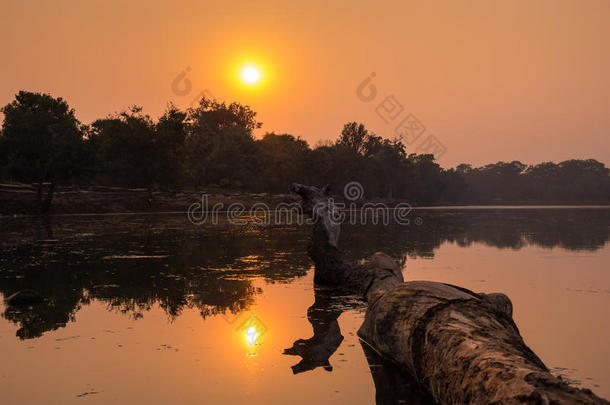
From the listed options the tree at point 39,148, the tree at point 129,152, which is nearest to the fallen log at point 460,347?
the tree at point 39,148

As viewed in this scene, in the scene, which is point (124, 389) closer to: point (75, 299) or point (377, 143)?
point (75, 299)

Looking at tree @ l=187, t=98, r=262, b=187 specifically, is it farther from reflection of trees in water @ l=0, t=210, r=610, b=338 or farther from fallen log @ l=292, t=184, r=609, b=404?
fallen log @ l=292, t=184, r=609, b=404

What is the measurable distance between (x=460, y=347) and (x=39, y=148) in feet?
176

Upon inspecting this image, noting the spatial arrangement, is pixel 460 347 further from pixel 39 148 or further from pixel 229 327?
pixel 39 148

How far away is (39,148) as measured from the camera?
50.0 metres

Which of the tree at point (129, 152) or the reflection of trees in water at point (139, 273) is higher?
the tree at point (129, 152)

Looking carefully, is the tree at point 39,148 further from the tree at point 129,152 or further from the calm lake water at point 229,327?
the calm lake water at point 229,327

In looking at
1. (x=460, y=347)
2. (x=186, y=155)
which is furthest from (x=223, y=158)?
(x=460, y=347)

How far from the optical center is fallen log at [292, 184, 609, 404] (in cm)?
373

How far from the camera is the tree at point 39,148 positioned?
161 ft

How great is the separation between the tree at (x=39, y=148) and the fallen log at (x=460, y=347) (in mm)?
50181

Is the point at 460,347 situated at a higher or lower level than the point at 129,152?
lower

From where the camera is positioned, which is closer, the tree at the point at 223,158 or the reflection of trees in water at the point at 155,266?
the reflection of trees in water at the point at 155,266

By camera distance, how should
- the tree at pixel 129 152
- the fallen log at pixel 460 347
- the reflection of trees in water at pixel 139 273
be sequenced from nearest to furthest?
1. the fallen log at pixel 460 347
2. the reflection of trees in water at pixel 139 273
3. the tree at pixel 129 152
